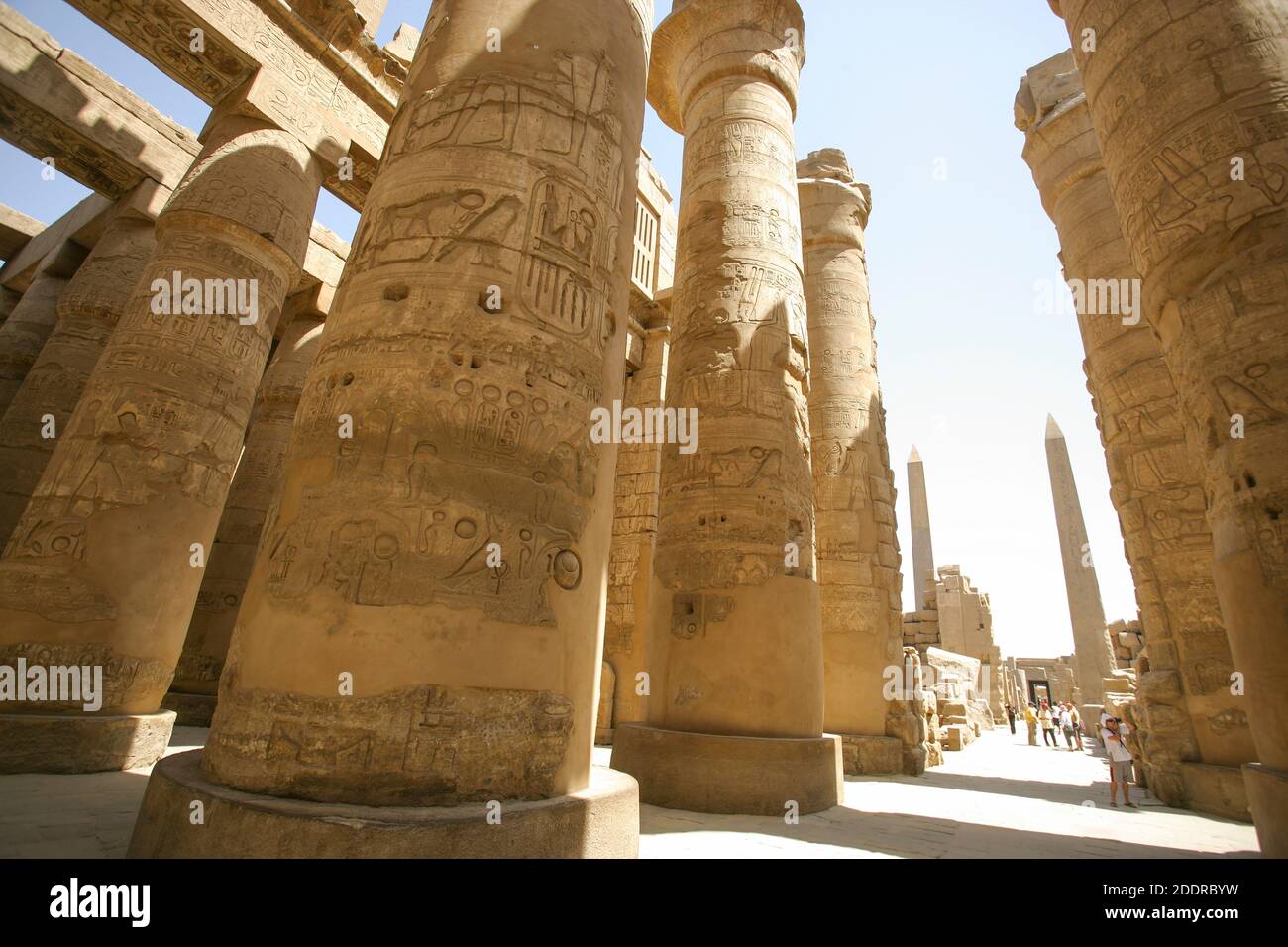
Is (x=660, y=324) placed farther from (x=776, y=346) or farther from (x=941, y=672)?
(x=941, y=672)

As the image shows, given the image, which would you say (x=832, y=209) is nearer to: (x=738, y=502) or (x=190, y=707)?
(x=738, y=502)

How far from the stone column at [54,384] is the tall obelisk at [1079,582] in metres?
22.1

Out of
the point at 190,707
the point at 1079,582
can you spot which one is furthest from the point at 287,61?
the point at 1079,582

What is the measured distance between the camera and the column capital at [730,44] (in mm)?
7547

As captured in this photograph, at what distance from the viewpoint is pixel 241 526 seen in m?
8.62

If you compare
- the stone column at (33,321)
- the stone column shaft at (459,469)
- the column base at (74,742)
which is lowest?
the column base at (74,742)

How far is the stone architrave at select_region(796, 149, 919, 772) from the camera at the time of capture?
28.2 feet

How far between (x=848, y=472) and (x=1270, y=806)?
21.5 ft

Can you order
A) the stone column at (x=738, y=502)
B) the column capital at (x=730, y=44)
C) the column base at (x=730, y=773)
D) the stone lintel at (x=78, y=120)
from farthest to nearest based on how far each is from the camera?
the column capital at (x=730, y=44)
the stone lintel at (x=78, y=120)
the stone column at (x=738, y=502)
the column base at (x=730, y=773)

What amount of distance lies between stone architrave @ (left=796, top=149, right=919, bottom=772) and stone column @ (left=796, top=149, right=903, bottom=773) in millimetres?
15

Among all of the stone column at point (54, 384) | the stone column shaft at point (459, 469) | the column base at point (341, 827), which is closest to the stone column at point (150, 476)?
the stone column at point (54, 384)

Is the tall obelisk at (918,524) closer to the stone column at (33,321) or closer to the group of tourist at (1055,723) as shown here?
the group of tourist at (1055,723)

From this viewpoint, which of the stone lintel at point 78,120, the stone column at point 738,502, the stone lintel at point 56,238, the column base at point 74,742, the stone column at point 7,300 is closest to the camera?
the column base at point 74,742
